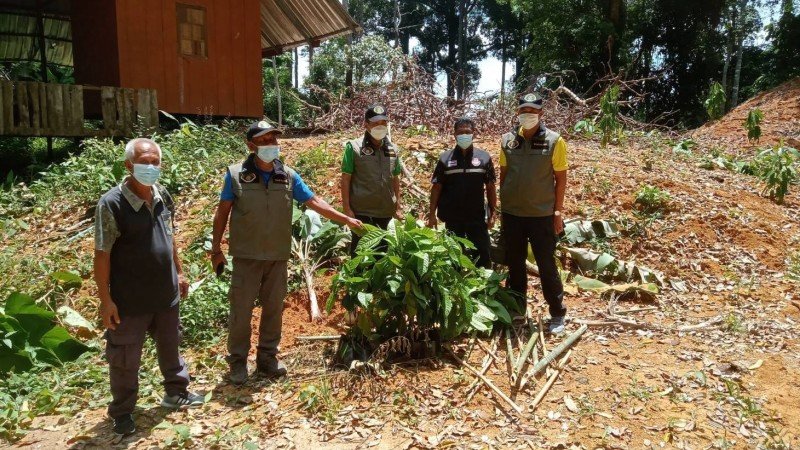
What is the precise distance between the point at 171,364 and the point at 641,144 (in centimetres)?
960

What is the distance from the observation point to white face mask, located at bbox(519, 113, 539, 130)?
4.41m

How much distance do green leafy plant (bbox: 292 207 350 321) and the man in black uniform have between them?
4.49 ft

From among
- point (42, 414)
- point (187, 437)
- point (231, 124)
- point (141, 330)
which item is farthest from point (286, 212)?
point (231, 124)

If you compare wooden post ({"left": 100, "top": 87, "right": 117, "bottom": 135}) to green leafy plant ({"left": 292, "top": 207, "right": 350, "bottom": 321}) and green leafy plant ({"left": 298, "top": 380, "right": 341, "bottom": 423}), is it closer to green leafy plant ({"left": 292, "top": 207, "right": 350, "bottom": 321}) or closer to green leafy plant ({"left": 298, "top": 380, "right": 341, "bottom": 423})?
green leafy plant ({"left": 292, "top": 207, "right": 350, "bottom": 321})

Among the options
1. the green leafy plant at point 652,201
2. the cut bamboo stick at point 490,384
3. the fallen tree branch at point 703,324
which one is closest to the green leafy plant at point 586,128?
the green leafy plant at point 652,201

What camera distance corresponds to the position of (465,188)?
473cm

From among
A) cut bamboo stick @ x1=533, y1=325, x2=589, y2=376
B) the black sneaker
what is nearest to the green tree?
cut bamboo stick @ x1=533, y1=325, x2=589, y2=376

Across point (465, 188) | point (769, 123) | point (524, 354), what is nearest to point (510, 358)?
point (524, 354)

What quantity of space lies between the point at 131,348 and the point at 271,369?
968mm

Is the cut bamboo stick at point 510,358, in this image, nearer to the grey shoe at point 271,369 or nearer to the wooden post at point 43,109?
the grey shoe at point 271,369

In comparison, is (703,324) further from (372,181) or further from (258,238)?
(258,238)

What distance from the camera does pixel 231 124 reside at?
10.4m

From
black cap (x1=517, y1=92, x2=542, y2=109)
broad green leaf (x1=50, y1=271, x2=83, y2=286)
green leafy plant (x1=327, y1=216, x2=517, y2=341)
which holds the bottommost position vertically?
broad green leaf (x1=50, y1=271, x2=83, y2=286)

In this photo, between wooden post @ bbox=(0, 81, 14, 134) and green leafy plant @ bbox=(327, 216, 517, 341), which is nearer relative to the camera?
green leafy plant @ bbox=(327, 216, 517, 341)
